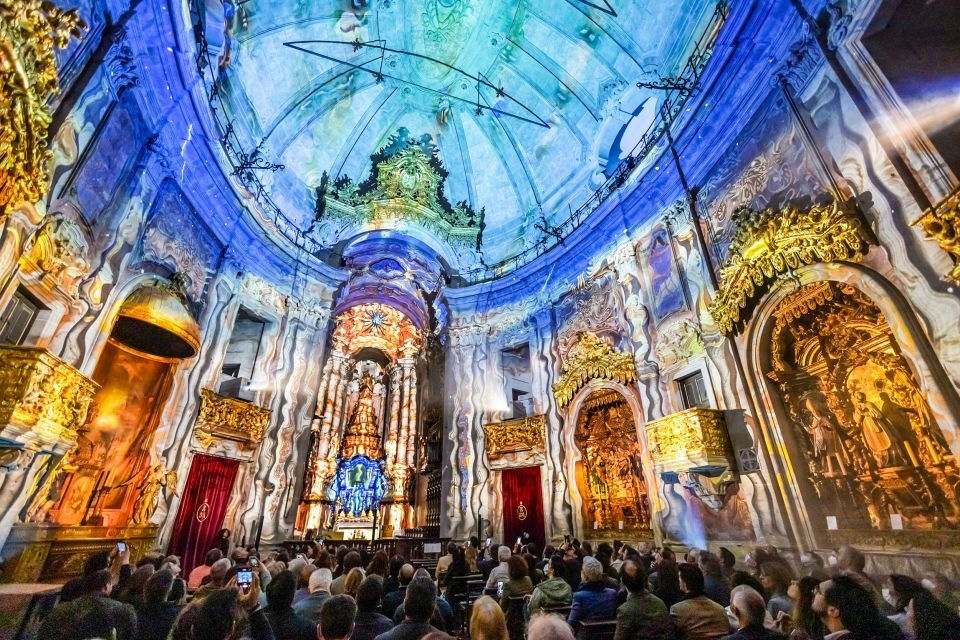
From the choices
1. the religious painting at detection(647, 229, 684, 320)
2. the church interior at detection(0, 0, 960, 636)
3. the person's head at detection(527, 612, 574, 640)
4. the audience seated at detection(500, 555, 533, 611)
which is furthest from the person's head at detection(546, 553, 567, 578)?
the religious painting at detection(647, 229, 684, 320)

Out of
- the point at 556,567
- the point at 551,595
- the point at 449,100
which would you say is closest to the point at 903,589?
the point at 551,595

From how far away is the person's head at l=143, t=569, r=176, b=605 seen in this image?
3.02 meters

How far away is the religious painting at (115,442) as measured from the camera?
8.18 metres

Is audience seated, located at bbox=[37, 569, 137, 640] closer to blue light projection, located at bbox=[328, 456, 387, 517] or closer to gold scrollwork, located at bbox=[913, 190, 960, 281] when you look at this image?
gold scrollwork, located at bbox=[913, 190, 960, 281]

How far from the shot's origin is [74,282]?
690 cm

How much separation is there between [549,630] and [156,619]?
114 inches

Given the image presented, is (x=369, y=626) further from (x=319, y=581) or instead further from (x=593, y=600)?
(x=593, y=600)

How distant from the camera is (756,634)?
7.80ft

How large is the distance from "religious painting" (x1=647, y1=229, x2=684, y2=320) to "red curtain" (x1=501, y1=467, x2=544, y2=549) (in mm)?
5941

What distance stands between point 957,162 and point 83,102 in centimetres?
1287

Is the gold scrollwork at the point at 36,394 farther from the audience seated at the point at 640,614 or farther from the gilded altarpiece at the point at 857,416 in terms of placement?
the gilded altarpiece at the point at 857,416

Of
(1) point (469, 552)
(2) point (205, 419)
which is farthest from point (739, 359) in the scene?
(2) point (205, 419)

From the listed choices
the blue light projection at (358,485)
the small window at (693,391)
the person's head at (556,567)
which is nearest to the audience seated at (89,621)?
the person's head at (556,567)

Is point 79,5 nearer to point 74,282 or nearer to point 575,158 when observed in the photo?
point 74,282
